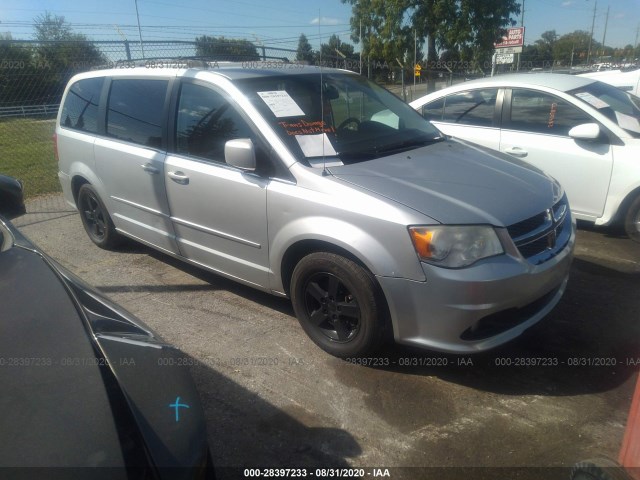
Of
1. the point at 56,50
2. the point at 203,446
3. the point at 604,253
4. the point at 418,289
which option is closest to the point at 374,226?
the point at 418,289

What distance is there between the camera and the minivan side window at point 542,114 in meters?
5.41

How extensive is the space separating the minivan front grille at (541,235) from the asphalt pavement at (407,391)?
Result: 2.32ft

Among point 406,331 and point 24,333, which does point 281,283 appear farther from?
point 24,333

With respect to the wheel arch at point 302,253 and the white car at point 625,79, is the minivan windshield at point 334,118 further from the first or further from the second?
the white car at point 625,79

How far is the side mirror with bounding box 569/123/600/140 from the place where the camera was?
16.6 feet

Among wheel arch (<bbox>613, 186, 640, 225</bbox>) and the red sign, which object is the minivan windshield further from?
the red sign

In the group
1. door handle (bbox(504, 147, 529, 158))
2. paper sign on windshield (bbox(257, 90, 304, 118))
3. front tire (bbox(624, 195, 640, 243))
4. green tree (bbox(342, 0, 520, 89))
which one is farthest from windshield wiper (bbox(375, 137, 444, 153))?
green tree (bbox(342, 0, 520, 89))

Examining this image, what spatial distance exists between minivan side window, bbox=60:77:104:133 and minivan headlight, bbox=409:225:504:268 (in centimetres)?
354

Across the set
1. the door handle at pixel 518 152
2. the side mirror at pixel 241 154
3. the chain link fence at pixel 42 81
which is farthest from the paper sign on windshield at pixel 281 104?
the chain link fence at pixel 42 81

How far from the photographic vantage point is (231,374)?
324cm

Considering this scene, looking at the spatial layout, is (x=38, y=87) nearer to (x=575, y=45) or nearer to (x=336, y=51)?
(x=336, y=51)

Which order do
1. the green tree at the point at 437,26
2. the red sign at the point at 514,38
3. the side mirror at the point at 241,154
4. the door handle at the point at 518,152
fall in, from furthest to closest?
the red sign at the point at 514,38, the green tree at the point at 437,26, the door handle at the point at 518,152, the side mirror at the point at 241,154

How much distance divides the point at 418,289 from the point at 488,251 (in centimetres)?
43

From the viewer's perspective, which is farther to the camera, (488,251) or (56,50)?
(56,50)
